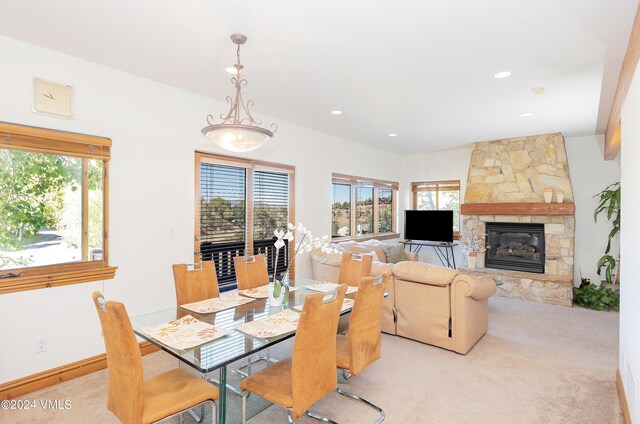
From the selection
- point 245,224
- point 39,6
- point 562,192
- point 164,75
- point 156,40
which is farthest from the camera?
point 562,192

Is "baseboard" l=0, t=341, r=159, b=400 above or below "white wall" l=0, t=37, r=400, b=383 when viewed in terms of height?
below

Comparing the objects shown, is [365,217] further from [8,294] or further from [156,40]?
[8,294]

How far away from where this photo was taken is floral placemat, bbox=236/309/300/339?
6.86ft

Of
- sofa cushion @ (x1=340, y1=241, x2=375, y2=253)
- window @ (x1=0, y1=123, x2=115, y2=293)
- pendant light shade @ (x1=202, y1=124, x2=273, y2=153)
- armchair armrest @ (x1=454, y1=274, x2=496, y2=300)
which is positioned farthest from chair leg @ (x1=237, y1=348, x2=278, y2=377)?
sofa cushion @ (x1=340, y1=241, x2=375, y2=253)

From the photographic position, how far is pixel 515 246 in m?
6.30

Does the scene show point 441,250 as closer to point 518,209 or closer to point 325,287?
point 518,209

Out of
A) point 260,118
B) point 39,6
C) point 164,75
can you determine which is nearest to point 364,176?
point 260,118

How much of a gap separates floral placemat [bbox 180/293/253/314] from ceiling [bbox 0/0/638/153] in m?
2.04

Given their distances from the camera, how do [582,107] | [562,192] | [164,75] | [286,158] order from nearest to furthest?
[164,75]
[582,107]
[286,158]
[562,192]

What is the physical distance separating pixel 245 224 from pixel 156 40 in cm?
243

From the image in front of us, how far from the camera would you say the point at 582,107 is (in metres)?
4.21

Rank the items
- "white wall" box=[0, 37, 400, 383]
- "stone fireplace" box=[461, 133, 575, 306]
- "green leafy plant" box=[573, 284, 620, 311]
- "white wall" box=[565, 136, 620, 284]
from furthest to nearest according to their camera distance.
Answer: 1. "white wall" box=[565, 136, 620, 284]
2. "stone fireplace" box=[461, 133, 575, 306]
3. "green leafy plant" box=[573, 284, 620, 311]
4. "white wall" box=[0, 37, 400, 383]

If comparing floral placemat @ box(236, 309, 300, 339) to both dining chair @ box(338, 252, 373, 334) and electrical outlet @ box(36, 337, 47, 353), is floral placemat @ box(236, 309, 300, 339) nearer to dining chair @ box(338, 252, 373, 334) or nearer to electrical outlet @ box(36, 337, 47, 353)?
dining chair @ box(338, 252, 373, 334)

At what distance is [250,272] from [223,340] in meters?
1.36
